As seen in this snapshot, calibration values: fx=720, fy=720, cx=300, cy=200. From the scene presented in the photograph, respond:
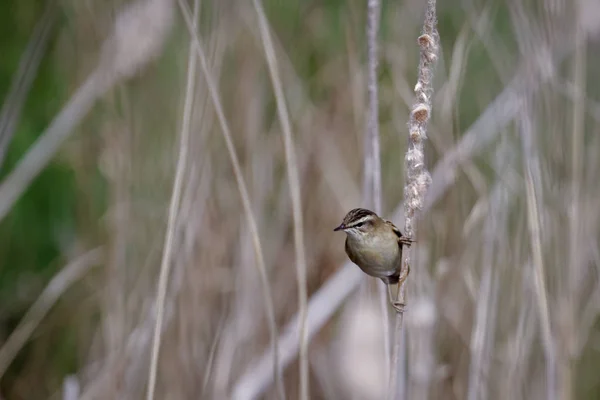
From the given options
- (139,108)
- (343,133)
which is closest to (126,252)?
(139,108)

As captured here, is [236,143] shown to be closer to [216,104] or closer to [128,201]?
[128,201]

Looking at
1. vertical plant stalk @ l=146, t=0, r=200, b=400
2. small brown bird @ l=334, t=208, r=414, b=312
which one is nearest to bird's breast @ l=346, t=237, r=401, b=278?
small brown bird @ l=334, t=208, r=414, b=312

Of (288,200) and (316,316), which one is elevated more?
(288,200)

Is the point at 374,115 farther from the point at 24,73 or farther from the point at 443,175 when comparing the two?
the point at 24,73

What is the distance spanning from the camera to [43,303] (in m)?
1.70

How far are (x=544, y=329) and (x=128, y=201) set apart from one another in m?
0.93

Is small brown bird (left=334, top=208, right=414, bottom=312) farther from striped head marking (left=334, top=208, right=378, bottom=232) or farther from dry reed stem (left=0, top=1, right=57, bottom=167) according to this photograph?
dry reed stem (left=0, top=1, right=57, bottom=167)

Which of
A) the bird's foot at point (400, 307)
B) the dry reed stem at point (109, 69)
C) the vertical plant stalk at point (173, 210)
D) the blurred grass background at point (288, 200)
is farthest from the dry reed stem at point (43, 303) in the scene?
the bird's foot at point (400, 307)

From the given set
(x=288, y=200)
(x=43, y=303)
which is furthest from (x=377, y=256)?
(x=43, y=303)

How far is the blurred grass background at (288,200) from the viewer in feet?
4.52

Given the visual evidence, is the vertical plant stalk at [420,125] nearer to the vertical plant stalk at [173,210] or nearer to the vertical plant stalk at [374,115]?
the vertical plant stalk at [374,115]

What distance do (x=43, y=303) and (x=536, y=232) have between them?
1139mm

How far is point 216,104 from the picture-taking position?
3.34 ft

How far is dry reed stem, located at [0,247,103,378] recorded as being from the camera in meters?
1.64
